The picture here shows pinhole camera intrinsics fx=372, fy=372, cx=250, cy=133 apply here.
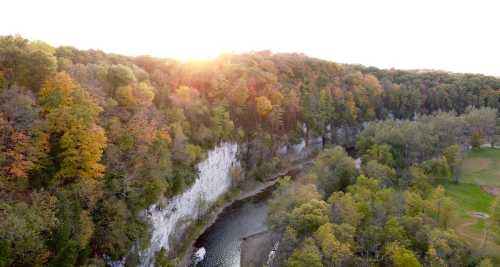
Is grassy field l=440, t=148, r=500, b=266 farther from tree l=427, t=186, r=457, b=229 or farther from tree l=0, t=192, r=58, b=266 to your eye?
tree l=0, t=192, r=58, b=266

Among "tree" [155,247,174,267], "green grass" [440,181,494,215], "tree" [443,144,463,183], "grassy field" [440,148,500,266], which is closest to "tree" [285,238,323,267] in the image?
"tree" [155,247,174,267]

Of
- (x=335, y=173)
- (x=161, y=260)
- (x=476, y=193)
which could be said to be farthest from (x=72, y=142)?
(x=476, y=193)

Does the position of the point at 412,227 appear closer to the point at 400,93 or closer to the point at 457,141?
the point at 457,141

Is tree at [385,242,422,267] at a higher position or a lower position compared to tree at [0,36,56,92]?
lower

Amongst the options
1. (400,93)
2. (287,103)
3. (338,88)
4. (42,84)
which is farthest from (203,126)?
(400,93)

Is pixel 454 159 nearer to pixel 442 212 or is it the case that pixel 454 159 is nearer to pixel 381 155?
pixel 381 155

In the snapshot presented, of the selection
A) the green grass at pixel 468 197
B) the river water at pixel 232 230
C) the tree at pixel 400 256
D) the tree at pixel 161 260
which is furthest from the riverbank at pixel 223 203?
the green grass at pixel 468 197

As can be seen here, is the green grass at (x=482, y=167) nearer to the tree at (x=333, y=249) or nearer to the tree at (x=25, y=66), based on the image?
the tree at (x=333, y=249)
